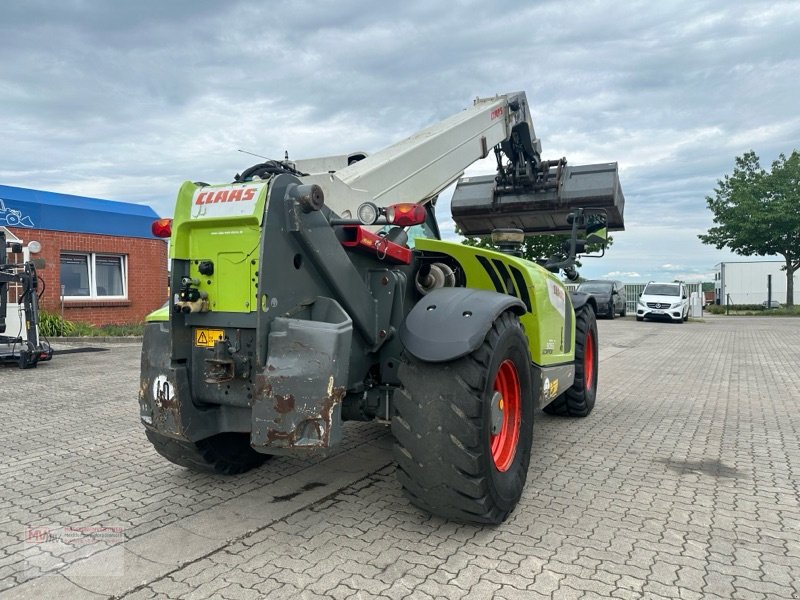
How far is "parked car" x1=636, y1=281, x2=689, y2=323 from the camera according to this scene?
84.1ft

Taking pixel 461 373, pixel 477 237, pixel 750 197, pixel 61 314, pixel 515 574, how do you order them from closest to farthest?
pixel 515 574
pixel 461 373
pixel 477 237
pixel 61 314
pixel 750 197

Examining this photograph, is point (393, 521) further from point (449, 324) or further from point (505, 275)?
point (505, 275)

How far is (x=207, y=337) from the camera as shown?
3.36 m

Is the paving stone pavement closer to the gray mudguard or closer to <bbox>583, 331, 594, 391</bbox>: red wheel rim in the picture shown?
<bbox>583, 331, 594, 391</bbox>: red wheel rim

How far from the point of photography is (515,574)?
2.93 m

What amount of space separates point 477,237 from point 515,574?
19.8 feet

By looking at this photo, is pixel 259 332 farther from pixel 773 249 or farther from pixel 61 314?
pixel 773 249

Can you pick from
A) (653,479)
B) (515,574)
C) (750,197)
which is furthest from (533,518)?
(750,197)

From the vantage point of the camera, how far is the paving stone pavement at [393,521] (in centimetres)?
287

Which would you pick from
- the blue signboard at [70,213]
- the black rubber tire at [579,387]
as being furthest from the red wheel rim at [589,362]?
the blue signboard at [70,213]

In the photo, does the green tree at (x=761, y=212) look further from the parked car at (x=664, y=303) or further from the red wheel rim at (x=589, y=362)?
the red wheel rim at (x=589, y=362)

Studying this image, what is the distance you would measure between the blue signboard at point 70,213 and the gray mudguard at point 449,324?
48.1 ft

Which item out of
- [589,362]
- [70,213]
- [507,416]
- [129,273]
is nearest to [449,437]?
[507,416]

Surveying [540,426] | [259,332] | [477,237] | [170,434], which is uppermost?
[477,237]
